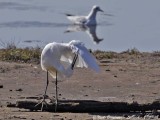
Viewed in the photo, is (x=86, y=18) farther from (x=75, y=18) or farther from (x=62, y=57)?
(x=62, y=57)

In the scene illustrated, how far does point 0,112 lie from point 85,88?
10.4ft

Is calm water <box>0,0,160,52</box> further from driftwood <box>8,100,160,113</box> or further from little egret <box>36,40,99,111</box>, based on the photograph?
driftwood <box>8,100,160,113</box>

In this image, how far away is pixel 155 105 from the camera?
35.8 ft

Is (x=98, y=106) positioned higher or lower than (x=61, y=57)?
lower

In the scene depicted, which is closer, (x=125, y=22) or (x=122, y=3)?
(x=125, y=22)

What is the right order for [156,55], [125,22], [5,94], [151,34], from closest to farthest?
1. [5,94]
2. [156,55]
3. [151,34]
4. [125,22]

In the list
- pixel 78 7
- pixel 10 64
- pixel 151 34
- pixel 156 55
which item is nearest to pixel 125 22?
pixel 151 34

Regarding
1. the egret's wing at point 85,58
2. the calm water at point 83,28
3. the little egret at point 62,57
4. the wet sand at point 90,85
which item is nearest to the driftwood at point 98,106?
the wet sand at point 90,85

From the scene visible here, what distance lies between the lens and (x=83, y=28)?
83.0 ft

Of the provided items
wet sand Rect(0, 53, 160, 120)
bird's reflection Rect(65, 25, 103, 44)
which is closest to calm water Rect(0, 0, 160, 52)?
bird's reflection Rect(65, 25, 103, 44)

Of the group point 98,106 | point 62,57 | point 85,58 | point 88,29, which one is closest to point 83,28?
point 88,29

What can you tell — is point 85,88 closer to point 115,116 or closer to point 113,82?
point 113,82

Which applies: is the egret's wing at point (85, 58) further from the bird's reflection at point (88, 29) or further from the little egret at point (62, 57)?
the bird's reflection at point (88, 29)

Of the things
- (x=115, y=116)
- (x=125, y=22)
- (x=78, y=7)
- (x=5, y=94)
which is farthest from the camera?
(x=78, y=7)
